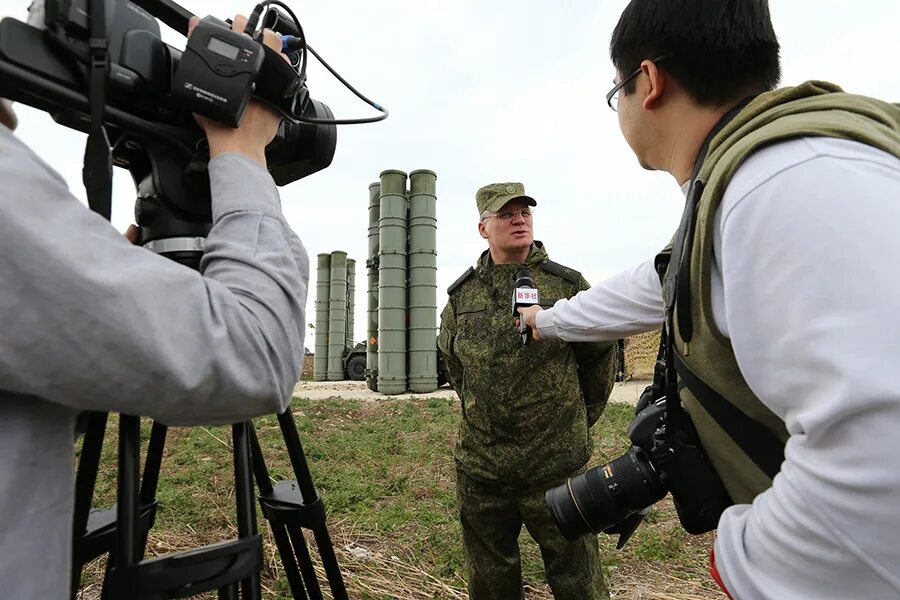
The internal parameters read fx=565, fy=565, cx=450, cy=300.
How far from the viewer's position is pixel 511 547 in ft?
10.6

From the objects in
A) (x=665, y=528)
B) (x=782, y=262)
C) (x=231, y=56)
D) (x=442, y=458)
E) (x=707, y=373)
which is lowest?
(x=665, y=528)

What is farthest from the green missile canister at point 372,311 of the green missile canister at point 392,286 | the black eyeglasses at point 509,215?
the black eyeglasses at point 509,215

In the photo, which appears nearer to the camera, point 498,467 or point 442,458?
point 498,467

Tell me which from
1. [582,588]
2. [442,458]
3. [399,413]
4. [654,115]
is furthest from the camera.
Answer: [399,413]

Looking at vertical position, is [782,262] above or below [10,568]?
above

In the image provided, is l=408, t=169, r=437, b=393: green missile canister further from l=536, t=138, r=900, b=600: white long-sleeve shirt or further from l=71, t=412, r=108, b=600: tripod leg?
l=536, t=138, r=900, b=600: white long-sleeve shirt

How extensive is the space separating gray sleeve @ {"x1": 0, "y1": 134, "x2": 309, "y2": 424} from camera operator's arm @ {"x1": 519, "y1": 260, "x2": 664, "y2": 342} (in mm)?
1702

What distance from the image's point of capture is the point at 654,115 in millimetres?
1405

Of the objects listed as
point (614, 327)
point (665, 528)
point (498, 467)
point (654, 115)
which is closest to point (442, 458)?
point (665, 528)

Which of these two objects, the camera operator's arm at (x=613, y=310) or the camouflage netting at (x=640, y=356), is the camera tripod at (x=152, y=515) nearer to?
the camera operator's arm at (x=613, y=310)

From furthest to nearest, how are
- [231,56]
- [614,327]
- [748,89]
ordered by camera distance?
1. [614,327]
2. [748,89]
3. [231,56]

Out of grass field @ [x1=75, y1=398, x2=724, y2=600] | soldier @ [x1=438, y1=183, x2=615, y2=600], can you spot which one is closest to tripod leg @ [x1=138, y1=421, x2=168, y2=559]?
soldier @ [x1=438, y1=183, x2=615, y2=600]

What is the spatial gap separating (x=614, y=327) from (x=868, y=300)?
170cm

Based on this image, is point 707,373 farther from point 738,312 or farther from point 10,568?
point 10,568
